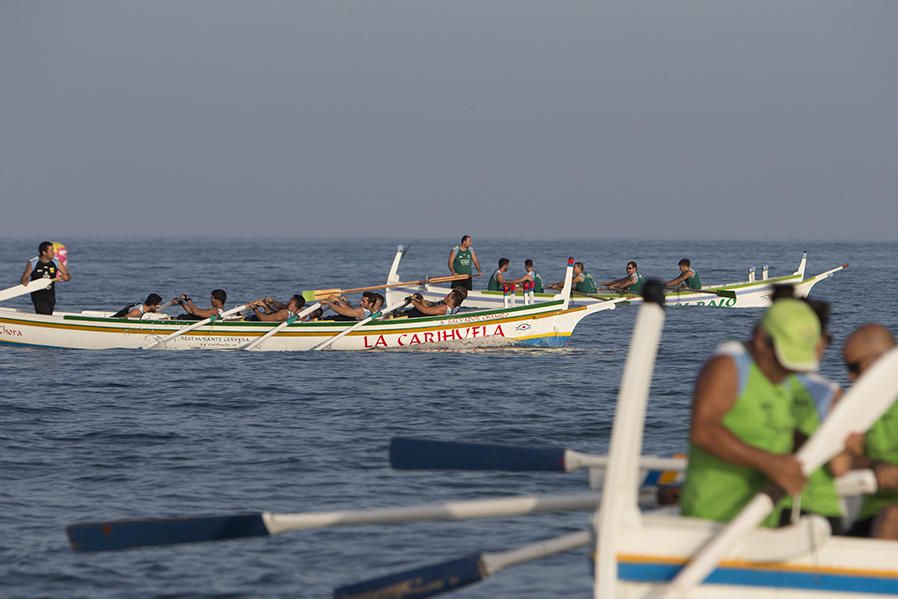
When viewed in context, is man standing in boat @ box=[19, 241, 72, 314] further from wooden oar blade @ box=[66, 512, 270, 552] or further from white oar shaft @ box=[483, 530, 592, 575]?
white oar shaft @ box=[483, 530, 592, 575]

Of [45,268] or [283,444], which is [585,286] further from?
[283,444]

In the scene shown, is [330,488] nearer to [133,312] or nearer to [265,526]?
[265,526]

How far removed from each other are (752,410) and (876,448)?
139cm

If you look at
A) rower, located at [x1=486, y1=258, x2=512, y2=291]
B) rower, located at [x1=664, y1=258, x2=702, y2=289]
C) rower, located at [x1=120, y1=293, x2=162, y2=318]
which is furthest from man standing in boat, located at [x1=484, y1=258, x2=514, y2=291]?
rower, located at [x1=120, y1=293, x2=162, y2=318]

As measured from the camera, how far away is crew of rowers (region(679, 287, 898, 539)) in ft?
17.4

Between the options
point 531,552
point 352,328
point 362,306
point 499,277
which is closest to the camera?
point 531,552

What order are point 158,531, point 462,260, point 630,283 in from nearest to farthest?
point 158,531
point 462,260
point 630,283

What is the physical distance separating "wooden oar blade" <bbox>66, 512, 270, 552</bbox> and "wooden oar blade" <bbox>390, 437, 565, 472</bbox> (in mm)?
1352

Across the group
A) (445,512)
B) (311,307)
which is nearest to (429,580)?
(445,512)

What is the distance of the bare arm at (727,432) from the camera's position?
529 cm

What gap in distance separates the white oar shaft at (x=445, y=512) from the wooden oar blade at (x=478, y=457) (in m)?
0.77

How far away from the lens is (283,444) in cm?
1509

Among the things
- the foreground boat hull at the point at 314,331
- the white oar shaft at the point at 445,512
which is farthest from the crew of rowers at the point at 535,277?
the white oar shaft at the point at 445,512

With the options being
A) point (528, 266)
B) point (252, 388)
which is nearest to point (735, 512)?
point (252, 388)
